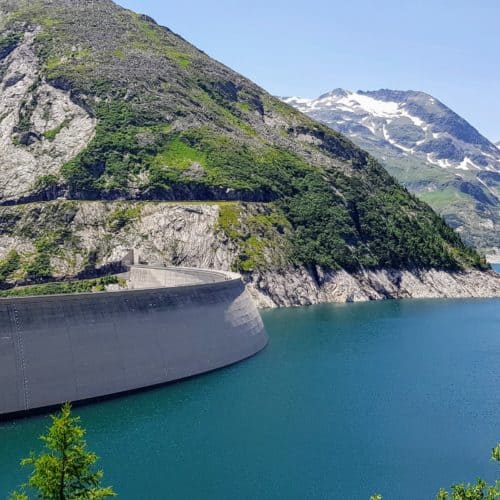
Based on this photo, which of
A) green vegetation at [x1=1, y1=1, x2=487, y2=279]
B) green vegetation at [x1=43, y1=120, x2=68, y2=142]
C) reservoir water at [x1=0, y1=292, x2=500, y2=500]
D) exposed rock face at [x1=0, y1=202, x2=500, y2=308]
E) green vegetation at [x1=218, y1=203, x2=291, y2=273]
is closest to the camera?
reservoir water at [x1=0, y1=292, x2=500, y2=500]

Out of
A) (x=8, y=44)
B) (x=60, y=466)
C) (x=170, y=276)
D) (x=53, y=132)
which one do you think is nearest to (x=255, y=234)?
(x=170, y=276)

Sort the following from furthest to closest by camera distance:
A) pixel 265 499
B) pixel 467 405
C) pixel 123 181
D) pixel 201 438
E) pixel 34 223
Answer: pixel 123 181 < pixel 34 223 < pixel 467 405 < pixel 201 438 < pixel 265 499

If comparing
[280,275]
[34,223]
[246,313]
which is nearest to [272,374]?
[246,313]

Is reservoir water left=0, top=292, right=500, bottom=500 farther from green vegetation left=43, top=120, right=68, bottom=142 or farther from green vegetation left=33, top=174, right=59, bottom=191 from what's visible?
green vegetation left=43, top=120, right=68, bottom=142

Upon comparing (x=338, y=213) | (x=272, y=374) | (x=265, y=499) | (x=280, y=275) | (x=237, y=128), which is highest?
(x=237, y=128)

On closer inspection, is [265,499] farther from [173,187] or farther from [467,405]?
[173,187]

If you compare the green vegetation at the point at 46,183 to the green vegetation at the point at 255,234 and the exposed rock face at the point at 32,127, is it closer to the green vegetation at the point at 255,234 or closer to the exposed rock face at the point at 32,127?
the exposed rock face at the point at 32,127

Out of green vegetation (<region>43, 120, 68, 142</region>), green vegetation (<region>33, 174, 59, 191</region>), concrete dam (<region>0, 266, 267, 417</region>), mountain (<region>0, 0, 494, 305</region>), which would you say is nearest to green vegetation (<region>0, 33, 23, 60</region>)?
mountain (<region>0, 0, 494, 305</region>)
